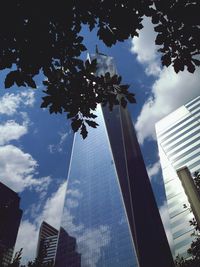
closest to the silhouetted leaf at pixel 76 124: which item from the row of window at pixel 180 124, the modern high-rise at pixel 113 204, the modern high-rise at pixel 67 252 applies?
the row of window at pixel 180 124

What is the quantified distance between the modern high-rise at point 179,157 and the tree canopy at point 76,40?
63566 mm

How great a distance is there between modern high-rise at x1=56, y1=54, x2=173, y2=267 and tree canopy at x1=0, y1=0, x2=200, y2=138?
103647 millimetres

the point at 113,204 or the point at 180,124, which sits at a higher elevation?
the point at 113,204

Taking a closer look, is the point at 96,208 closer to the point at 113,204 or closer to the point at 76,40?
the point at 113,204

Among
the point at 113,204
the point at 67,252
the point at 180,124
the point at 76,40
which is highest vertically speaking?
the point at 113,204

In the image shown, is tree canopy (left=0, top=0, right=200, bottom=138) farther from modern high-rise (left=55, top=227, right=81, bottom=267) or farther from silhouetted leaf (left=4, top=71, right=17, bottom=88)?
modern high-rise (left=55, top=227, right=81, bottom=267)

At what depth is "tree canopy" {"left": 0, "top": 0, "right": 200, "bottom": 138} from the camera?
3.92 metres

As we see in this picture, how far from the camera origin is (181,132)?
8019cm

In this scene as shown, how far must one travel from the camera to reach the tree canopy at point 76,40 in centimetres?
392

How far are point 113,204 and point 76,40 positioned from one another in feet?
388

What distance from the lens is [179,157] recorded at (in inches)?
2945

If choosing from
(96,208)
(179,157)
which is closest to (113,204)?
(96,208)

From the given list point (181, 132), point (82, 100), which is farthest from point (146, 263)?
point (82, 100)

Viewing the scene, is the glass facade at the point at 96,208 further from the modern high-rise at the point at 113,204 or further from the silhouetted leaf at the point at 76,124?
the silhouetted leaf at the point at 76,124
